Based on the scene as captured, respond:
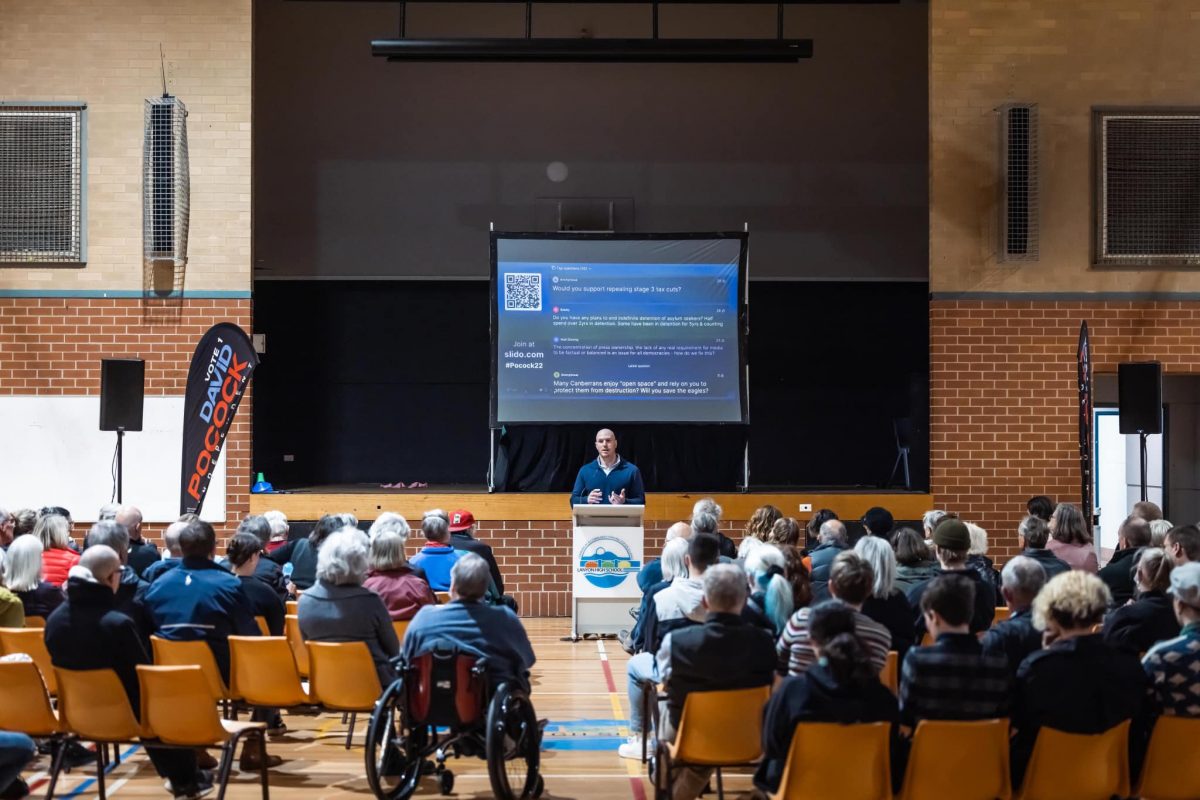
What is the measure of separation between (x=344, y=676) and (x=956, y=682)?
106 inches

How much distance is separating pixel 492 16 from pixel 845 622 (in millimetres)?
11033

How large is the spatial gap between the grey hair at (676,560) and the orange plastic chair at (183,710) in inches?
85.4

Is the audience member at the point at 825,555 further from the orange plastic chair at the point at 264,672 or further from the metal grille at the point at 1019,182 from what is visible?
the metal grille at the point at 1019,182

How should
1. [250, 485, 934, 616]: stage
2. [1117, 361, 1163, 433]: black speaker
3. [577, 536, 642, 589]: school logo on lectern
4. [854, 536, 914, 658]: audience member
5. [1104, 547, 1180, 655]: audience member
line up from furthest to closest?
[250, 485, 934, 616]: stage → [1117, 361, 1163, 433]: black speaker → [577, 536, 642, 589]: school logo on lectern → [854, 536, 914, 658]: audience member → [1104, 547, 1180, 655]: audience member

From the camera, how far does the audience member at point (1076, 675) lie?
4012 mm

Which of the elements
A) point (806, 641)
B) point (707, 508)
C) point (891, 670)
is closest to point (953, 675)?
point (806, 641)

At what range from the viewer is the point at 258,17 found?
13.6 meters

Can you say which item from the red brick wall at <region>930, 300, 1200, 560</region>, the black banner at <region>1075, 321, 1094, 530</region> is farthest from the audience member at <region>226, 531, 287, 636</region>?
the red brick wall at <region>930, 300, 1200, 560</region>

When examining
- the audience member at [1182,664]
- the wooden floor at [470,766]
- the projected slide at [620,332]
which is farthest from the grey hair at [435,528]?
the audience member at [1182,664]

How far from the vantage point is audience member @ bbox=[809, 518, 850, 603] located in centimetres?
600

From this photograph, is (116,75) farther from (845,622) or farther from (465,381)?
(845,622)

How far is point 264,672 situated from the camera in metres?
5.51

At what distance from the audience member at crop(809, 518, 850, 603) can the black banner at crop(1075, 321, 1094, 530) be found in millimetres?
3794

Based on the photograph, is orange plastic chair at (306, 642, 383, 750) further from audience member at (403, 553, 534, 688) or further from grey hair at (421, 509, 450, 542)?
grey hair at (421, 509, 450, 542)
